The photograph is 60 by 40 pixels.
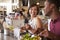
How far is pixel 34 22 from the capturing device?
115cm

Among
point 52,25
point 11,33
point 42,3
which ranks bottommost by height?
point 11,33

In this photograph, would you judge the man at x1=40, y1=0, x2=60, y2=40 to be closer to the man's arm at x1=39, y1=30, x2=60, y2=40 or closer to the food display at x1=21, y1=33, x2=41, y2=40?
the man's arm at x1=39, y1=30, x2=60, y2=40

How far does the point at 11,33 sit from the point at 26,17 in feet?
0.58

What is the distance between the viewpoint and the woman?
1109 millimetres

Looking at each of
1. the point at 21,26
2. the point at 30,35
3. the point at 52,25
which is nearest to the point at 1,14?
the point at 21,26

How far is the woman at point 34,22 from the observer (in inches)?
Answer: 43.7

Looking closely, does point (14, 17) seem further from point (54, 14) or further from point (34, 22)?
point (54, 14)

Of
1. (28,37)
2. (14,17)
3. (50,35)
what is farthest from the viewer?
(14,17)

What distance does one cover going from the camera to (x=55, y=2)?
894mm

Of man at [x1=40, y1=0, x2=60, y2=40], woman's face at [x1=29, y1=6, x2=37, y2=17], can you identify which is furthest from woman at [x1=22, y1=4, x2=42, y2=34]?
man at [x1=40, y1=0, x2=60, y2=40]

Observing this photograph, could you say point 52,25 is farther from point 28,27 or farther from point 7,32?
point 7,32

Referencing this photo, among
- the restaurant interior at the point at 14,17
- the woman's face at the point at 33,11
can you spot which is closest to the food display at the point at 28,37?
the restaurant interior at the point at 14,17

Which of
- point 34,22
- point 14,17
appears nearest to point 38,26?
point 34,22

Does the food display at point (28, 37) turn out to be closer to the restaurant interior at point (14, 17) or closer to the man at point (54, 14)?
the restaurant interior at point (14, 17)
